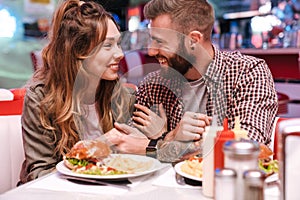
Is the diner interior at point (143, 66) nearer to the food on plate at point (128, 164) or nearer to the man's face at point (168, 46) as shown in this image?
the food on plate at point (128, 164)

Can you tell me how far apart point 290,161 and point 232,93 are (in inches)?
42.7

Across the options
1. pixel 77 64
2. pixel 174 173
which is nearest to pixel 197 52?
pixel 77 64

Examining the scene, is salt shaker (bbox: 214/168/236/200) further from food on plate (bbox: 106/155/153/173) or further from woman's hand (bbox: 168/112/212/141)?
woman's hand (bbox: 168/112/212/141)

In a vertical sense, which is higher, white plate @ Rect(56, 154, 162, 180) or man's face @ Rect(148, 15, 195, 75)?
man's face @ Rect(148, 15, 195, 75)

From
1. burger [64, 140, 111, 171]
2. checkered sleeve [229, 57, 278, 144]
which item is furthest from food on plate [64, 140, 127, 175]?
checkered sleeve [229, 57, 278, 144]

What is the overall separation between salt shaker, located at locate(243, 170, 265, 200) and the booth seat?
1249 mm

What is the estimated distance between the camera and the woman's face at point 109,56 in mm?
1674

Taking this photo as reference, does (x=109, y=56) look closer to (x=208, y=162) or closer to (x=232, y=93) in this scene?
(x=232, y=93)

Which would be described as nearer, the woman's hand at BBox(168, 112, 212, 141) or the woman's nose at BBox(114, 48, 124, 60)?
the woman's hand at BBox(168, 112, 212, 141)

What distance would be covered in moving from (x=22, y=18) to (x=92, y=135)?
6.40 meters

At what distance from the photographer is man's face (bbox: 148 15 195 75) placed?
1905mm

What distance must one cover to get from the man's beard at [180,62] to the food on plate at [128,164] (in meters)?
0.70

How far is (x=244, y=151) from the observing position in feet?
2.40

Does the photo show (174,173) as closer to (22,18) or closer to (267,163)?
(267,163)
